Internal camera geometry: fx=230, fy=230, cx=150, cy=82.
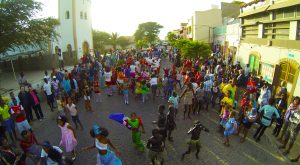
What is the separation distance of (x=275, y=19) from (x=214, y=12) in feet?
96.9

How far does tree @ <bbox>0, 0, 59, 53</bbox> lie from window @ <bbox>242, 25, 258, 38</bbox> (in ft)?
56.5

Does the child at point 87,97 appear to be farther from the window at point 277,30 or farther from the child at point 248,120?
the window at point 277,30

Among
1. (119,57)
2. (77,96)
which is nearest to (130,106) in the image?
(77,96)

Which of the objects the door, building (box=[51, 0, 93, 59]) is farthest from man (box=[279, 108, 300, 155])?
building (box=[51, 0, 93, 59])

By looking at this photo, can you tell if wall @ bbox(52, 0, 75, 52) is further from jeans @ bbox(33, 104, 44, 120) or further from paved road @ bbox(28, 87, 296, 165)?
jeans @ bbox(33, 104, 44, 120)

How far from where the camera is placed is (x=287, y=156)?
7.21 meters

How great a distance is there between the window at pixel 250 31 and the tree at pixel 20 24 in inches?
678

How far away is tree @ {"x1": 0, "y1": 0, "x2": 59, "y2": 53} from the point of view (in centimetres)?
1708

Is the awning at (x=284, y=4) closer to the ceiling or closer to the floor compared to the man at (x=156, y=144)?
closer to the ceiling

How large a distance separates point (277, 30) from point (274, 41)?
64cm

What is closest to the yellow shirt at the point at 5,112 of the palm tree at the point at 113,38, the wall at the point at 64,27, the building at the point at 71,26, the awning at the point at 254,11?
the awning at the point at 254,11

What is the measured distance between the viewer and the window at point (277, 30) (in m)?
12.1

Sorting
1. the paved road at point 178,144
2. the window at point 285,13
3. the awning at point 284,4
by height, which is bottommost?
the paved road at point 178,144

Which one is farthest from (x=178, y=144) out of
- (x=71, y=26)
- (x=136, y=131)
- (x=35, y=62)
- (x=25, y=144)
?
(x=71, y=26)
